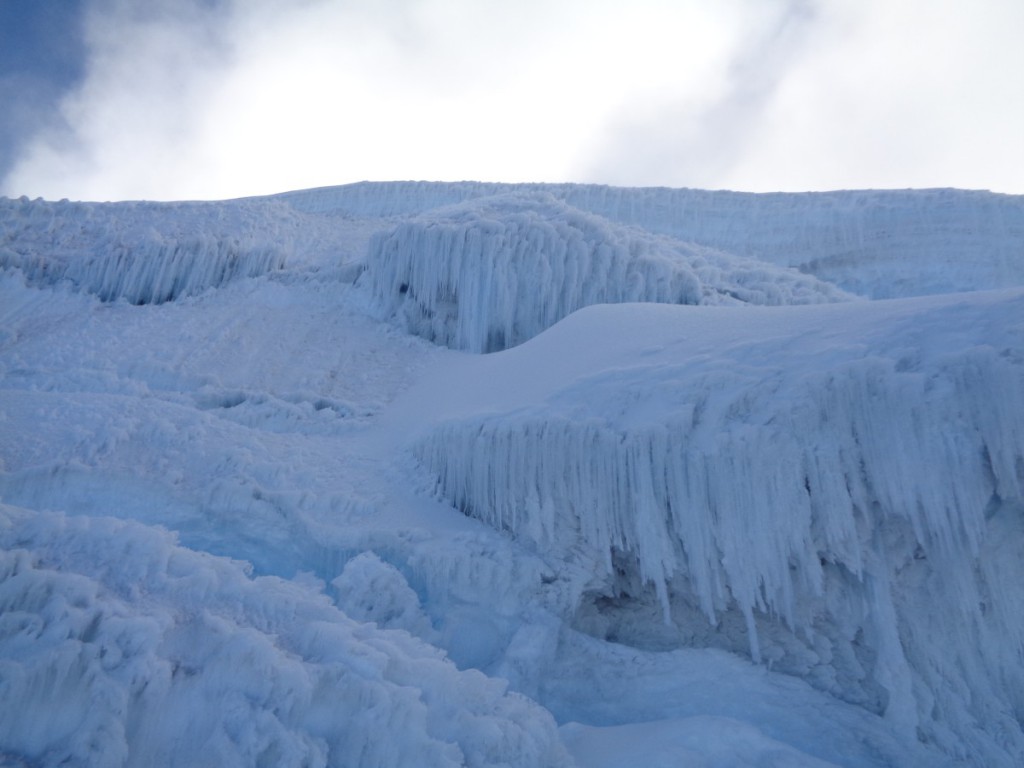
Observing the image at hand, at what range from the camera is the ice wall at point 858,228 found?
14.3 meters

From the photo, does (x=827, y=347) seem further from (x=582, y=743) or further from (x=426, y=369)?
(x=426, y=369)

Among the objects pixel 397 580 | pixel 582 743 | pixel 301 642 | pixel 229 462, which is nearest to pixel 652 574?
pixel 582 743

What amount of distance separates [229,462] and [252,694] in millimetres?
4147

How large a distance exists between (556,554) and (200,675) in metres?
3.21

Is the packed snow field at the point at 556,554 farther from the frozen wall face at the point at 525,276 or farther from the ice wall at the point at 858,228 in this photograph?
the ice wall at the point at 858,228

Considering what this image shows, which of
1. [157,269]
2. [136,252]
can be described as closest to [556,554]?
[157,269]

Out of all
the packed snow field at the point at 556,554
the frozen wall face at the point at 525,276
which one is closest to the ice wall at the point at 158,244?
the frozen wall face at the point at 525,276

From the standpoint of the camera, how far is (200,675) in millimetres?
3307

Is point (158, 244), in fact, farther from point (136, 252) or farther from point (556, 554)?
point (556, 554)

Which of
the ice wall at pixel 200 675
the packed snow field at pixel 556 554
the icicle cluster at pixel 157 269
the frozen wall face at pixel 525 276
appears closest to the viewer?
the ice wall at pixel 200 675

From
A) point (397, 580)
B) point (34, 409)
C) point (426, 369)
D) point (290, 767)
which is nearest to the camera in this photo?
point (290, 767)

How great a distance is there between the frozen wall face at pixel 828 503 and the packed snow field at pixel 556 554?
0.07ft

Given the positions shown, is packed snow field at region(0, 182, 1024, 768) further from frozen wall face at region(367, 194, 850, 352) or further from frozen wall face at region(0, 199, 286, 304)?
frozen wall face at region(0, 199, 286, 304)

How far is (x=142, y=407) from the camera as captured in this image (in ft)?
25.5
